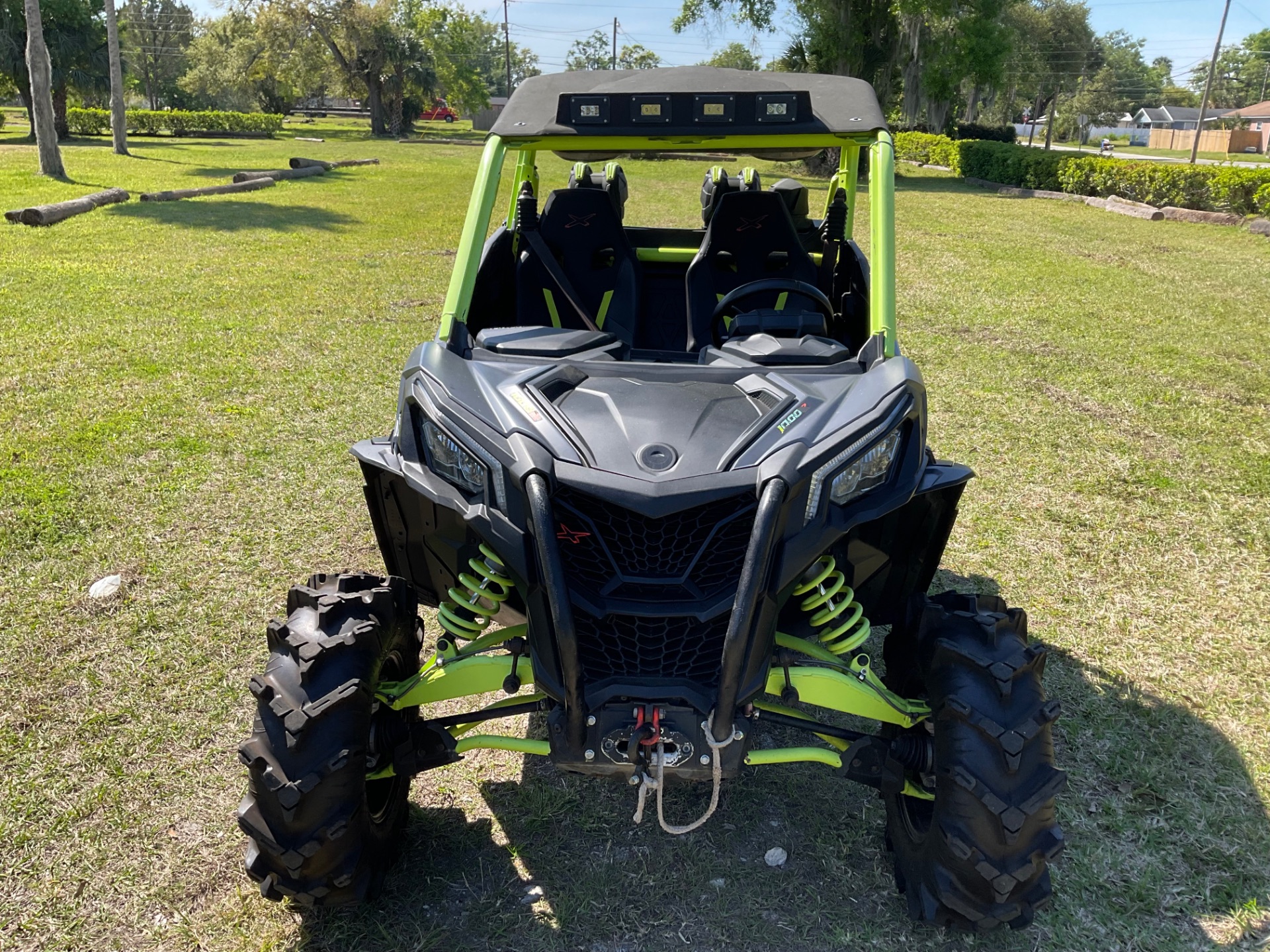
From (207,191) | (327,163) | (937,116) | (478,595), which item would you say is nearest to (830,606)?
(478,595)

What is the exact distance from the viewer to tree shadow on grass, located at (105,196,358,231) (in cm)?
1524

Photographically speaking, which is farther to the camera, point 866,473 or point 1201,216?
point 1201,216

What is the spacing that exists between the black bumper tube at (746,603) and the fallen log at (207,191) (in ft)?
61.2

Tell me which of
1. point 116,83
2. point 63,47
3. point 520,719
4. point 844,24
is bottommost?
point 520,719

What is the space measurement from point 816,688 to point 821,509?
0.53 meters

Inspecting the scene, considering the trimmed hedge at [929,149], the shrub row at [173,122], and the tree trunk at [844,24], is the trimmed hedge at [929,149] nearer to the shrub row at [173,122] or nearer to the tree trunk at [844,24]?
the tree trunk at [844,24]

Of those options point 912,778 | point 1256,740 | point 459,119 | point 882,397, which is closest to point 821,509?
point 882,397

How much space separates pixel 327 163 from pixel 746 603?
28.0m

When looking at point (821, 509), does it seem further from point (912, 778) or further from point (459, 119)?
point (459, 119)

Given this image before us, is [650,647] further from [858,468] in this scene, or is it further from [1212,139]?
[1212,139]

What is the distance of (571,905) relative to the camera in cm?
281

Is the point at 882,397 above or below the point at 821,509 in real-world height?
above

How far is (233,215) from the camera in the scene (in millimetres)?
16328

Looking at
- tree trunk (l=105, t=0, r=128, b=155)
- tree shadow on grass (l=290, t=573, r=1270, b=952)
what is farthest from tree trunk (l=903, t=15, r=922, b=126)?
tree shadow on grass (l=290, t=573, r=1270, b=952)
